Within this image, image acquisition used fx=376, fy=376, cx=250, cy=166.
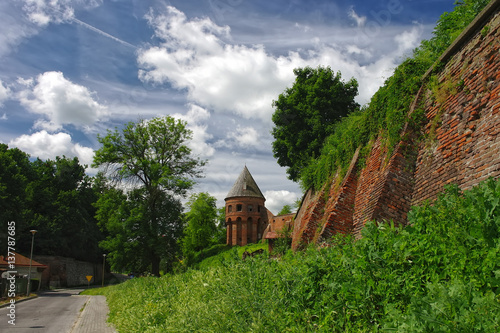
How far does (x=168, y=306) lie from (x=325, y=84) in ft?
81.5

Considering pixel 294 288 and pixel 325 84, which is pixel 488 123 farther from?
pixel 325 84

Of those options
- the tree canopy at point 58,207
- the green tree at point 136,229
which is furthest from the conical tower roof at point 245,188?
the green tree at point 136,229

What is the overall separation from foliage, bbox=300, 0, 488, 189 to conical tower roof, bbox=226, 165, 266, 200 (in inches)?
1938

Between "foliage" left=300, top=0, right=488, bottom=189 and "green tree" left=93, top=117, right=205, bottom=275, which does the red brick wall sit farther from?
"green tree" left=93, top=117, right=205, bottom=275

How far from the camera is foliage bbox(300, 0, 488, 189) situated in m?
8.91

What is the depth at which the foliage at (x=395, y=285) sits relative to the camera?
268 cm

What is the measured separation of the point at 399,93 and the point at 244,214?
52.6 metres

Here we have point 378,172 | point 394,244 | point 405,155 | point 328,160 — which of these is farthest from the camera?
point 328,160

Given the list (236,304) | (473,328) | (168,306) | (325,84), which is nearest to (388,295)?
(473,328)

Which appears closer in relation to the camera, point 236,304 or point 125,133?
point 236,304

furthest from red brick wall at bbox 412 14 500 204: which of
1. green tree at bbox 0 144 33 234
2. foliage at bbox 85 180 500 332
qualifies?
green tree at bbox 0 144 33 234

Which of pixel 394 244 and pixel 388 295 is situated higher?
pixel 394 244

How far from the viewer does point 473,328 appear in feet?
7.88

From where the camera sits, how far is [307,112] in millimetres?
28656
